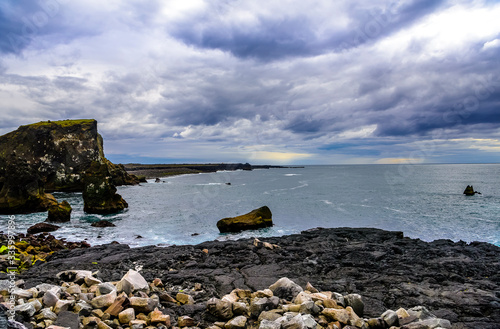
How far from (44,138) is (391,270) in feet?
252

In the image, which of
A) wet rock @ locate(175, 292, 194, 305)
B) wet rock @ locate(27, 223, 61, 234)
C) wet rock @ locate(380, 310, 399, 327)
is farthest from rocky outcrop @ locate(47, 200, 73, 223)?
wet rock @ locate(380, 310, 399, 327)

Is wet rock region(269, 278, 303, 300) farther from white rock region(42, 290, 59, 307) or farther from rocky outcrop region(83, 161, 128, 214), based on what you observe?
rocky outcrop region(83, 161, 128, 214)

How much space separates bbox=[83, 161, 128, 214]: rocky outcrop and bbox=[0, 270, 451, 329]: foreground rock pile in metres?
30.0

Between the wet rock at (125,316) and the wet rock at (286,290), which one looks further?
the wet rock at (286,290)

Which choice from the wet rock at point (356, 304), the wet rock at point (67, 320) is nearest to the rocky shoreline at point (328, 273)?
the wet rock at point (356, 304)

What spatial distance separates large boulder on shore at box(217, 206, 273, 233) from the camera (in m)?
23.6

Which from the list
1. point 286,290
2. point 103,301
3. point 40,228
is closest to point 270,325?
point 286,290

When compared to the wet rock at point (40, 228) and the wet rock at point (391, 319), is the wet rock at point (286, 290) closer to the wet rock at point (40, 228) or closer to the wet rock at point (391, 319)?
the wet rock at point (391, 319)

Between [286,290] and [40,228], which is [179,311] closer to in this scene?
[286,290]

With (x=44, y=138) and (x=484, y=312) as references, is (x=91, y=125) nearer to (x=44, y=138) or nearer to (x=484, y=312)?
(x=44, y=138)

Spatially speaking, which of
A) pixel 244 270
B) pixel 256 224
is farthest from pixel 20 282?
pixel 256 224

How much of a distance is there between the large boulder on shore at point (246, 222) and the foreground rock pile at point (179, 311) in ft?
55.0

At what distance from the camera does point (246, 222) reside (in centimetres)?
2414

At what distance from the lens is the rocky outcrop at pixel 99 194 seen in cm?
3369
